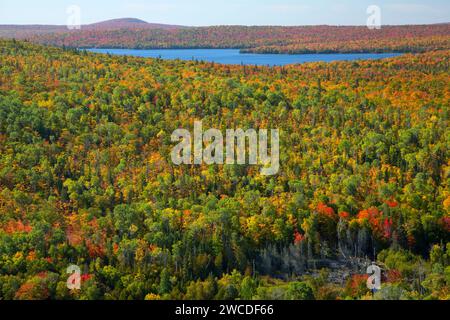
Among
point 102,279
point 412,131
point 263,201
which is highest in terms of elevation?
point 412,131

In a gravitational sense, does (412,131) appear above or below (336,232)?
above

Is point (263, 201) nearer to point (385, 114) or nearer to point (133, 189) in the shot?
point (133, 189)

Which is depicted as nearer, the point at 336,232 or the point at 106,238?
the point at 106,238

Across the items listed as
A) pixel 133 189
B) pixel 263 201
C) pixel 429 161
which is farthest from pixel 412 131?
pixel 133 189

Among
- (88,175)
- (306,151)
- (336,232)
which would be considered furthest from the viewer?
(306,151)
